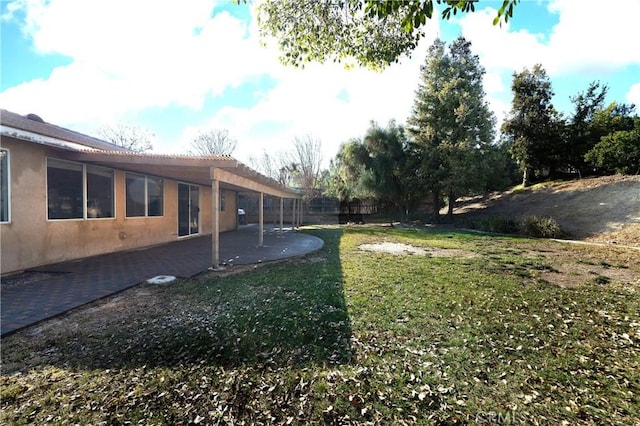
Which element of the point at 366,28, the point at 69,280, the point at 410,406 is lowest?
the point at 410,406

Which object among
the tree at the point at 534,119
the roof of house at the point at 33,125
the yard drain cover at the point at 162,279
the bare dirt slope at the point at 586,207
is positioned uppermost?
the tree at the point at 534,119

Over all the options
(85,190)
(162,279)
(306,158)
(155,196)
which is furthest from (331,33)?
(306,158)

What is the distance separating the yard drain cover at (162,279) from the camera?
5.00 m

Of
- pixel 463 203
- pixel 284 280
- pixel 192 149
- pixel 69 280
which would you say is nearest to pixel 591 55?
pixel 284 280

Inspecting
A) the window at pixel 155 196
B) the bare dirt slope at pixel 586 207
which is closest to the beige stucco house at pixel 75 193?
the window at pixel 155 196

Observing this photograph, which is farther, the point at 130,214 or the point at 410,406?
the point at 130,214

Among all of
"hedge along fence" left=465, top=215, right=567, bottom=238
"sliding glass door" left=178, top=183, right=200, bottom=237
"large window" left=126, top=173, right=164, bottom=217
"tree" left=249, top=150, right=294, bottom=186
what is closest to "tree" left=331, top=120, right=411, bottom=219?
"hedge along fence" left=465, top=215, right=567, bottom=238

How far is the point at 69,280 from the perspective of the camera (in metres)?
4.95

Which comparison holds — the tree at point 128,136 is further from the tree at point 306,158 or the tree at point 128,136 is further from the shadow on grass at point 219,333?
the shadow on grass at point 219,333

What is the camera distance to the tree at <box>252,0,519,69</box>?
480 centimetres

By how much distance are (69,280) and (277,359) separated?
180 inches

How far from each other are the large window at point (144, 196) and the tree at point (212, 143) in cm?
2234

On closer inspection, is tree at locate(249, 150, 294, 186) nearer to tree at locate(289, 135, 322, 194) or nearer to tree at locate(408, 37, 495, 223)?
tree at locate(289, 135, 322, 194)

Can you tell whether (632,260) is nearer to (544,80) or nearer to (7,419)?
(7,419)
